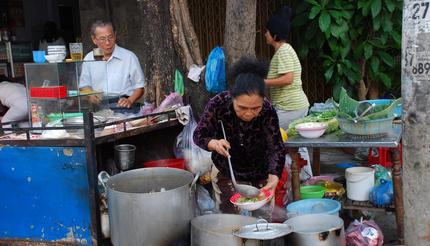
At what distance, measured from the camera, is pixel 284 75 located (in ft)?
15.1

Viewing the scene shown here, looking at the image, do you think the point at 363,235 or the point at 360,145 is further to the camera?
the point at 363,235

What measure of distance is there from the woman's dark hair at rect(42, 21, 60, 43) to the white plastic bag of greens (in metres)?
5.57

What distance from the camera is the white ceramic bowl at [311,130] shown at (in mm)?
3865

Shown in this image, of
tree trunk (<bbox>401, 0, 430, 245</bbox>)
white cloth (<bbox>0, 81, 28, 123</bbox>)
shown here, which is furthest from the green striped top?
white cloth (<bbox>0, 81, 28, 123</bbox>)

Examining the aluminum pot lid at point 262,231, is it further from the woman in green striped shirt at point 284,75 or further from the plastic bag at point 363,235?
the woman in green striped shirt at point 284,75

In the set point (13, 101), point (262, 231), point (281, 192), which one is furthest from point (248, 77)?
point (13, 101)

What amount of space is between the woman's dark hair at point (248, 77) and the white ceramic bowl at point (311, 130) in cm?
92

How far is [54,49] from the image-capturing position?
4102mm

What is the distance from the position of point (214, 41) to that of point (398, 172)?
461 centimetres

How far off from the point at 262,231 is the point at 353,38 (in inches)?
→ 174

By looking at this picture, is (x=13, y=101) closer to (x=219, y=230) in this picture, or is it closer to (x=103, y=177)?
(x=103, y=177)

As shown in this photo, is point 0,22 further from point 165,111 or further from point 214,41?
point 165,111

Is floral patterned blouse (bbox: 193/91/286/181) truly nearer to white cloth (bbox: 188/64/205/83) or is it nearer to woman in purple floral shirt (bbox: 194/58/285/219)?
woman in purple floral shirt (bbox: 194/58/285/219)

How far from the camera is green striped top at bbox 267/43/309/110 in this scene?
4586 millimetres
